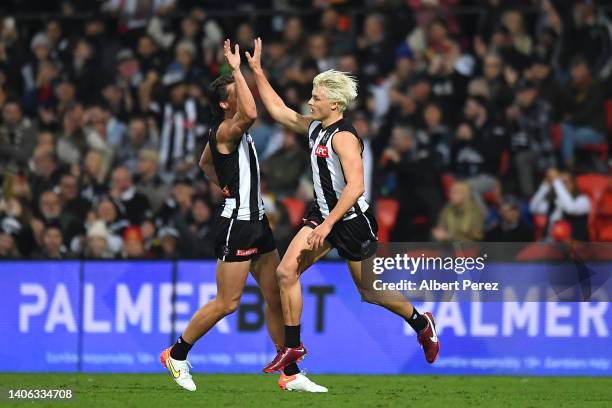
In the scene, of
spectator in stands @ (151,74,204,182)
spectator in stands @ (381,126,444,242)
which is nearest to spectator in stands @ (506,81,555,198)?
spectator in stands @ (381,126,444,242)

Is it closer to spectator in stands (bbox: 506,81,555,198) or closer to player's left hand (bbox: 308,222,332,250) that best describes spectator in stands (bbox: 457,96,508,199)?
spectator in stands (bbox: 506,81,555,198)

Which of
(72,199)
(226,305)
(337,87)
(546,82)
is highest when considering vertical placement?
(546,82)

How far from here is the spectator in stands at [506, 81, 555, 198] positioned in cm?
1599

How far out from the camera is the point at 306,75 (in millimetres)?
16875

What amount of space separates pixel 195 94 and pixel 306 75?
130 cm

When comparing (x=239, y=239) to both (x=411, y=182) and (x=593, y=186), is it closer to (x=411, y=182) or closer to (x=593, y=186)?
(x=411, y=182)

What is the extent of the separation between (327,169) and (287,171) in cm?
566

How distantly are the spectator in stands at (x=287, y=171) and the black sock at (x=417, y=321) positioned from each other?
5.41 meters

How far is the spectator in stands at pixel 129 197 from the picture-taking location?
50.6ft

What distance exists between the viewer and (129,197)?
51.2ft

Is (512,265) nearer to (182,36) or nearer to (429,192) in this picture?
(429,192)

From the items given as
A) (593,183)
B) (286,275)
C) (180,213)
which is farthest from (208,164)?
(593,183)

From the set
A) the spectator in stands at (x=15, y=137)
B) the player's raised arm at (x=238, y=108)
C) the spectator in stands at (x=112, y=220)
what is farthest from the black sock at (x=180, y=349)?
the spectator in stands at (x=15, y=137)

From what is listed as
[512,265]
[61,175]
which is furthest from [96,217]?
[512,265]
